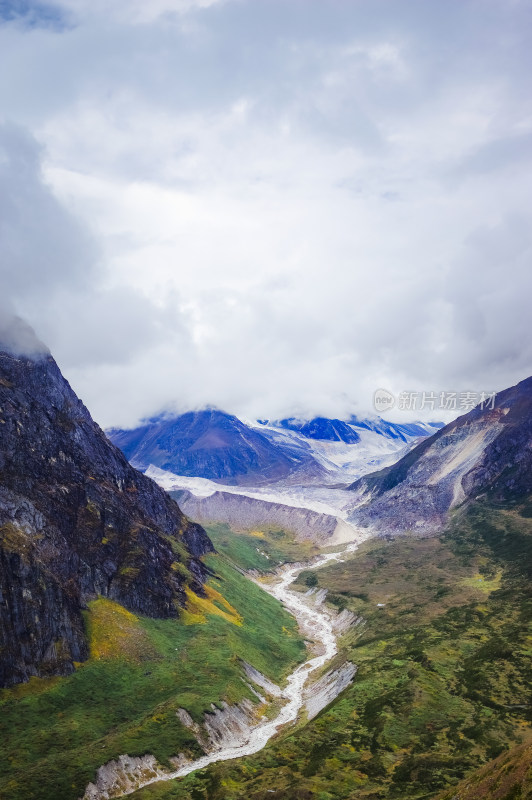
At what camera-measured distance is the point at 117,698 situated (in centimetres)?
12188

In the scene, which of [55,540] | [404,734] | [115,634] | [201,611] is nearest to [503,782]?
[404,734]

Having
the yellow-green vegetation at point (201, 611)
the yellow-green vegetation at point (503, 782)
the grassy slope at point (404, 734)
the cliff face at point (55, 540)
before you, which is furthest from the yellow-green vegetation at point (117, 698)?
the yellow-green vegetation at point (503, 782)

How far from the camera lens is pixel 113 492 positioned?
7402 inches

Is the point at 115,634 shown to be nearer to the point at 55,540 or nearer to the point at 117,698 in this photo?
the point at 117,698

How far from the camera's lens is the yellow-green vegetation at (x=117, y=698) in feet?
307

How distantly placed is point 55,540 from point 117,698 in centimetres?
4732

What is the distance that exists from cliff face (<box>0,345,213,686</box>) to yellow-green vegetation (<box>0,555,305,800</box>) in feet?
20.8

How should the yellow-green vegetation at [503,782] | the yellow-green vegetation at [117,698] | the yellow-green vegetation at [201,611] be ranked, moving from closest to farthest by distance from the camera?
the yellow-green vegetation at [503,782] → the yellow-green vegetation at [117,698] → the yellow-green vegetation at [201,611]

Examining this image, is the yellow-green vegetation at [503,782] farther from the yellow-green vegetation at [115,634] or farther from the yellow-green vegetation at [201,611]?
the yellow-green vegetation at [201,611]

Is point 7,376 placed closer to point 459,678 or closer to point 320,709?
point 320,709

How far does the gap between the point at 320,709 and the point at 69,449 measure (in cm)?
11427

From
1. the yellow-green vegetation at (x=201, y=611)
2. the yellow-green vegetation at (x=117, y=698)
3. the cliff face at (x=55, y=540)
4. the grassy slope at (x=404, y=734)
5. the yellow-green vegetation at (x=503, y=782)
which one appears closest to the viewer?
the yellow-green vegetation at (x=503, y=782)

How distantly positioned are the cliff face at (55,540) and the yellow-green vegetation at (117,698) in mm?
6327

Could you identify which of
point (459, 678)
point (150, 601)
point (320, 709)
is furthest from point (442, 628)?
point (150, 601)
